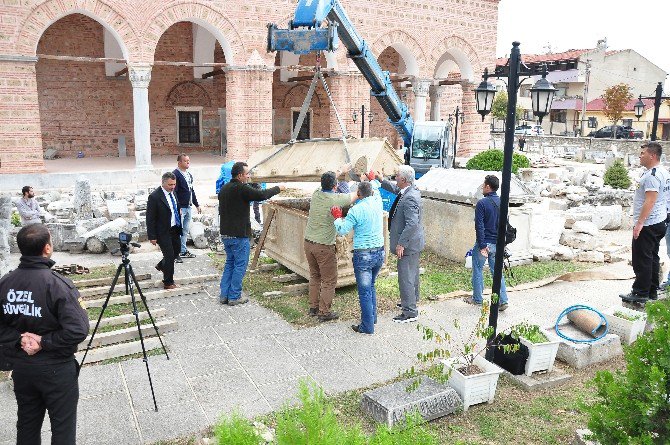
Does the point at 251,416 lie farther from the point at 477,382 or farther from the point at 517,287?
the point at 517,287

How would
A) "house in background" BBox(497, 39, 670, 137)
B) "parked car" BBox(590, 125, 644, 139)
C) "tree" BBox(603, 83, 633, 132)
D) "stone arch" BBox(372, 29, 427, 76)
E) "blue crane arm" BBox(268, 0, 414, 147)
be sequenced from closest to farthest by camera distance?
"blue crane arm" BBox(268, 0, 414, 147) < "stone arch" BBox(372, 29, 427, 76) < "parked car" BBox(590, 125, 644, 139) < "tree" BBox(603, 83, 633, 132) < "house in background" BBox(497, 39, 670, 137)

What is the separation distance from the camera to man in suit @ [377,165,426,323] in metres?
6.44

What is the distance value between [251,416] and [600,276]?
251 inches

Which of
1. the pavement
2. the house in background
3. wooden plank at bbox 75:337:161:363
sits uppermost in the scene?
the house in background

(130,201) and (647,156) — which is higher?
(647,156)

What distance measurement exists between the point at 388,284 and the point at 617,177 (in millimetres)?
12576

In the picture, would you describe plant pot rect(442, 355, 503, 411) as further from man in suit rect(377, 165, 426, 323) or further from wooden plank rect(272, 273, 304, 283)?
wooden plank rect(272, 273, 304, 283)

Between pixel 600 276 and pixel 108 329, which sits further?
pixel 600 276

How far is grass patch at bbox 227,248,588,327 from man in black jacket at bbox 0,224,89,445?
3403 millimetres

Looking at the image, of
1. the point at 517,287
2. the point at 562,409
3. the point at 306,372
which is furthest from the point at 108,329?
the point at 517,287

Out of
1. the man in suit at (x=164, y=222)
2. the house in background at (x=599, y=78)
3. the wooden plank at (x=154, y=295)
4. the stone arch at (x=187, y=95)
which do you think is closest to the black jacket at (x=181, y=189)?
the man in suit at (x=164, y=222)

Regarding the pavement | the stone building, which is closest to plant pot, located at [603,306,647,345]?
the pavement

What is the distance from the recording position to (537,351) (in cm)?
525

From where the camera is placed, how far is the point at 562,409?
4.76 meters
